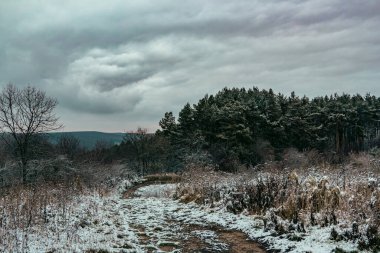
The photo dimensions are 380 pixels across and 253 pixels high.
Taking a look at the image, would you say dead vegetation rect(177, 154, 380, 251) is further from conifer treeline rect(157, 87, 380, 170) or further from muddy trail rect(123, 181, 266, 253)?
conifer treeline rect(157, 87, 380, 170)

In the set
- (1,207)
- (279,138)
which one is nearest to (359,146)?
(279,138)

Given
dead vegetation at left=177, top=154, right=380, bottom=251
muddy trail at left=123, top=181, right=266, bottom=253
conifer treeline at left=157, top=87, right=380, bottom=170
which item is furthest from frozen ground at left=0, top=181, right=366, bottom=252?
conifer treeline at left=157, top=87, right=380, bottom=170

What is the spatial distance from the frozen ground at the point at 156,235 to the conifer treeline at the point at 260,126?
27.5m

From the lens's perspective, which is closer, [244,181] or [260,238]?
[260,238]

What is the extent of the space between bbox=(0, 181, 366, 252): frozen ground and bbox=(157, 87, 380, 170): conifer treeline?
90.3 ft

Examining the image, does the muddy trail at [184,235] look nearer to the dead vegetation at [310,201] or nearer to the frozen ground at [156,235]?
the frozen ground at [156,235]

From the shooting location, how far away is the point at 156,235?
11.1m

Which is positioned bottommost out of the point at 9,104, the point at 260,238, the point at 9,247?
the point at 260,238

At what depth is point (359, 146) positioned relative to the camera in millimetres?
61500

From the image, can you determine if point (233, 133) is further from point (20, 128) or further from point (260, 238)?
point (260, 238)

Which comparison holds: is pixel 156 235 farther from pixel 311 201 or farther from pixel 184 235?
pixel 311 201

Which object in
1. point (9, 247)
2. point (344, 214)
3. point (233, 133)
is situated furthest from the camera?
point (233, 133)

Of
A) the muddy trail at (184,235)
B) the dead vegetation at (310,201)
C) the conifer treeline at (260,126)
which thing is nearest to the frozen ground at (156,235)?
the muddy trail at (184,235)

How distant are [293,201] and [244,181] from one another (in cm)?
396
